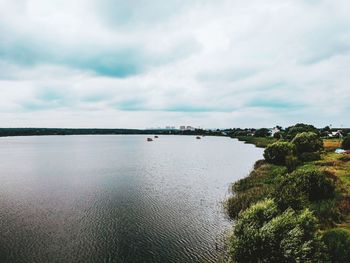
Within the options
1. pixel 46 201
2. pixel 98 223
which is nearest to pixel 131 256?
pixel 98 223

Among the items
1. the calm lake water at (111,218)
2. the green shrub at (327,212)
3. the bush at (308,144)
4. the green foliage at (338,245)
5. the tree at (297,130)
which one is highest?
the tree at (297,130)

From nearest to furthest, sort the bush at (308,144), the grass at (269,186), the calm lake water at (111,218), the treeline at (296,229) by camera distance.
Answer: the treeline at (296,229) → the calm lake water at (111,218) → the grass at (269,186) → the bush at (308,144)

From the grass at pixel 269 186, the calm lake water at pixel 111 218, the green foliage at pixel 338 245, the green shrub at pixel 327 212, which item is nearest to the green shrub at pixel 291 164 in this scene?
the grass at pixel 269 186

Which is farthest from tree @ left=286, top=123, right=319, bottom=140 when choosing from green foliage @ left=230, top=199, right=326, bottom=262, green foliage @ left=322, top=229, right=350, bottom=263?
green foliage @ left=230, top=199, right=326, bottom=262

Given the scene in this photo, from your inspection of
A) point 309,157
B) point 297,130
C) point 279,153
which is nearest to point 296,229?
point 279,153

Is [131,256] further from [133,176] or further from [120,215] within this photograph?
[133,176]

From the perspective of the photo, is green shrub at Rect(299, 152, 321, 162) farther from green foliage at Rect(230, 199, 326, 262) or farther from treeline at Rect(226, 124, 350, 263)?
green foliage at Rect(230, 199, 326, 262)

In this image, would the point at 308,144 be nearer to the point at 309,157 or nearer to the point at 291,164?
the point at 309,157

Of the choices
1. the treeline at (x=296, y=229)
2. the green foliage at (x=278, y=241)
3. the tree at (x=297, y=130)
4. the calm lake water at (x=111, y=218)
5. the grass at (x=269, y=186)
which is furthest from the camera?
the tree at (x=297, y=130)

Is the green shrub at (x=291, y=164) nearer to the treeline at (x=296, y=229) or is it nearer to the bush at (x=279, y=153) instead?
the bush at (x=279, y=153)
